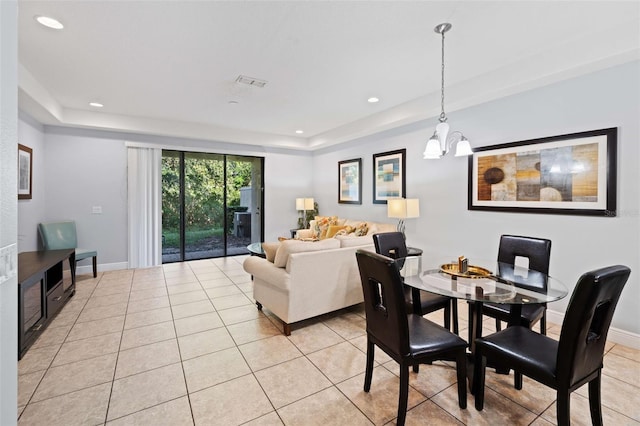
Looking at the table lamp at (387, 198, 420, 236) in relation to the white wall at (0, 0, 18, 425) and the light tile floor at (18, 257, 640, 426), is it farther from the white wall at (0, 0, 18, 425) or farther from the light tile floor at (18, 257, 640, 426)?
the white wall at (0, 0, 18, 425)

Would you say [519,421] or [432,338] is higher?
[432,338]

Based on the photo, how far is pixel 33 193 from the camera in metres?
4.25

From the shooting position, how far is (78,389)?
2016mm

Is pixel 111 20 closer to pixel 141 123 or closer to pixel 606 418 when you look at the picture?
pixel 141 123

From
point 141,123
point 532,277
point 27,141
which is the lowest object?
point 532,277

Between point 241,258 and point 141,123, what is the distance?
3159 mm

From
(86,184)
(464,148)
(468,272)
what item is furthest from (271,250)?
(86,184)

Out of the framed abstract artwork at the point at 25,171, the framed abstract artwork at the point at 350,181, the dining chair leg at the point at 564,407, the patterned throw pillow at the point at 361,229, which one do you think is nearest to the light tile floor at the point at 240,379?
the dining chair leg at the point at 564,407

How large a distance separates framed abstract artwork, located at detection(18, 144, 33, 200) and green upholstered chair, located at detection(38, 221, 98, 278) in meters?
0.55

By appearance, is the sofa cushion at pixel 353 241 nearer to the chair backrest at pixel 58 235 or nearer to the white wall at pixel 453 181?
the white wall at pixel 453 181

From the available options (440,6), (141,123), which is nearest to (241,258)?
(141,123)

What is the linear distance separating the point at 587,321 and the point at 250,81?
3695 millimetres

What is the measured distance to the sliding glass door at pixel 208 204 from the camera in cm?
581

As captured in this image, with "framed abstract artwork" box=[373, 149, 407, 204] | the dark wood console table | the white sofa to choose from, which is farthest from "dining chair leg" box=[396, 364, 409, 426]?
"framed abstract artwork" box=[373, 149, 407, 204]
